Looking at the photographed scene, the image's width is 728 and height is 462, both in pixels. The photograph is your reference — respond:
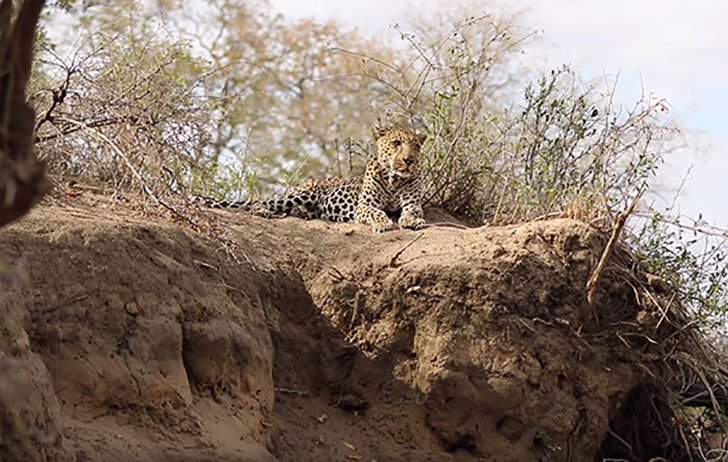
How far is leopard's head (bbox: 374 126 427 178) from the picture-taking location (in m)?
12.1

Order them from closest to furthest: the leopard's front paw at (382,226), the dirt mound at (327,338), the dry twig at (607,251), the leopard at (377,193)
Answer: the dirt mound at (327,338), the dry twig at (607,251), the leopard's front paw at (382,226), the leopard at (377,193)

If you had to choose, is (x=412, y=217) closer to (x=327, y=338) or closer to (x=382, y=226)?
(x=382, y=226)

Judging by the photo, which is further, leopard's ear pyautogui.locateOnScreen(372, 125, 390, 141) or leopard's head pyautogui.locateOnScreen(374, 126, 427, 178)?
leopard's ear pyautogui.locateOnScreen(372, 125, 390, 141)

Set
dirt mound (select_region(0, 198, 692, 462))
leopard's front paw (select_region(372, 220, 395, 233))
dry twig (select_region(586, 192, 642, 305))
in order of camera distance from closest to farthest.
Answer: dirt mound (select_region(0, 198, 692, 462))
dry twig (select_region(586, 192, 642, 305))
leopard's front paw (select_region(372, 220, 395, 233))

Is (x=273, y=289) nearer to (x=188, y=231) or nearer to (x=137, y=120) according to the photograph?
(x=188, y=231)

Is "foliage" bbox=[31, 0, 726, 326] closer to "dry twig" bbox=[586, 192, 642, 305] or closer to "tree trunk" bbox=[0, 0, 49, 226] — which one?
"dry twig" bbox=[586, 192, 642, 305]

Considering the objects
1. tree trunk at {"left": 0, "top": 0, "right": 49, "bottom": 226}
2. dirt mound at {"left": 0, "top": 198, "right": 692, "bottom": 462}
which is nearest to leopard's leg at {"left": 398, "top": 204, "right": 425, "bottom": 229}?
dirt mound at {"left": 0, "top": 198, "right": 692, "bottom": 462}

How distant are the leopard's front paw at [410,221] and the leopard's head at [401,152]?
0.55m

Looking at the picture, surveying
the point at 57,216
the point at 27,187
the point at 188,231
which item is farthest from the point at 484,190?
the point at 27,187

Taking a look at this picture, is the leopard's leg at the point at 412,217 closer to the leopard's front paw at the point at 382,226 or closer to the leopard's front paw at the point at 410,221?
the leopard's front paw at the point at 410,221

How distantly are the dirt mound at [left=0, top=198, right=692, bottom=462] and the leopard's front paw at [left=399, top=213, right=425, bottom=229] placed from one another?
571mm

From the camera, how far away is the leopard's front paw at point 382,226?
1112 centimetres

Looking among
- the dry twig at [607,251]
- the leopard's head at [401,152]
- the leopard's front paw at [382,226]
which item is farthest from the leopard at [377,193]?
the dry twig at [607,251]

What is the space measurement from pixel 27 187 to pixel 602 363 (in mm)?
7325
